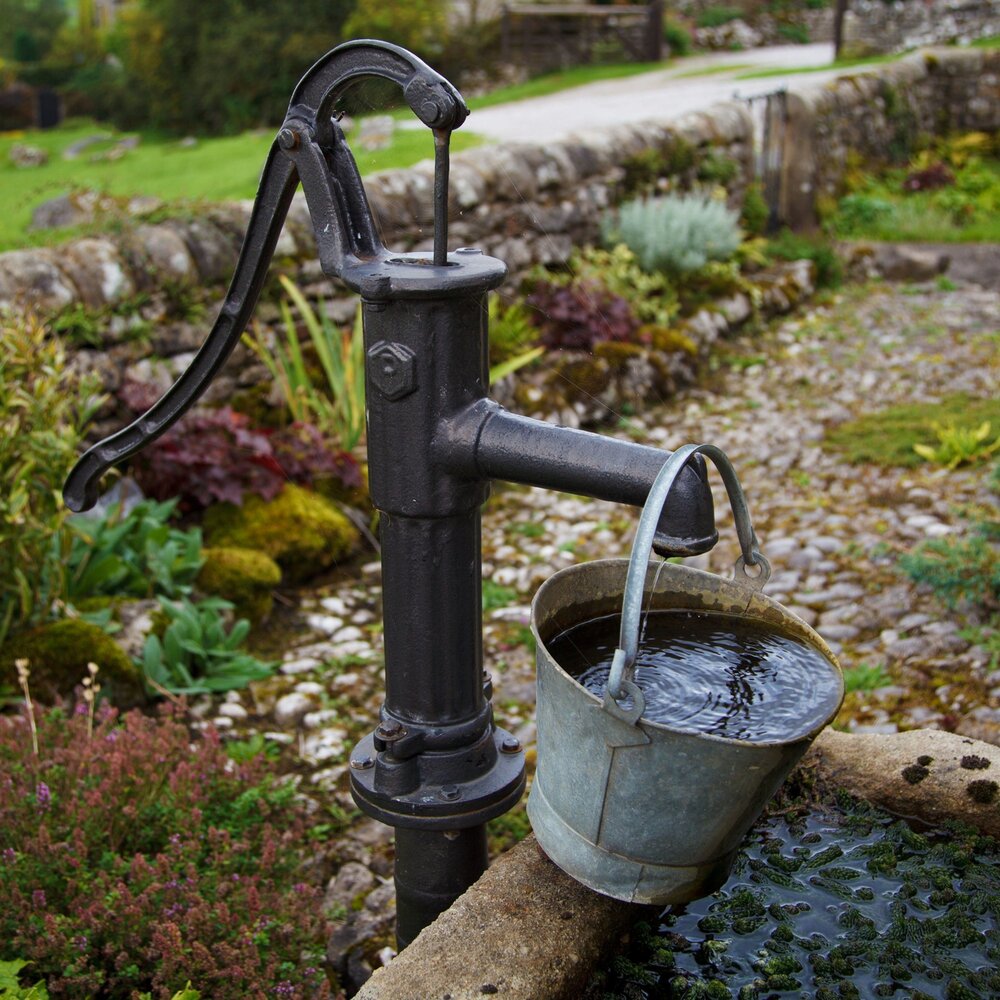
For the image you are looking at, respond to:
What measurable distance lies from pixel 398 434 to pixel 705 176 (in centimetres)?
709

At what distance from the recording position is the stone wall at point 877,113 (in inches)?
358

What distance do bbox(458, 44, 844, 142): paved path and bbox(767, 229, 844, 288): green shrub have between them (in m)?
1.25

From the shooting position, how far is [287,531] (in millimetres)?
4277

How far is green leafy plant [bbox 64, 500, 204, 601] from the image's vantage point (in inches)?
146

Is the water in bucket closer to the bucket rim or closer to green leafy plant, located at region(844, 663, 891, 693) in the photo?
the bucket rim

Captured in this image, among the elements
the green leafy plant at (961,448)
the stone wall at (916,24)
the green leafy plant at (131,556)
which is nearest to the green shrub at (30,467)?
the green leafy plant at (131,556)

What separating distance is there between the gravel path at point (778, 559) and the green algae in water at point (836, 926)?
3.19 feet

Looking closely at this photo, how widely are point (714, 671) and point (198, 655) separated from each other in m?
2.23

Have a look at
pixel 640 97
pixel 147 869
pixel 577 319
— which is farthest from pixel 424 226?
pixel 640 97

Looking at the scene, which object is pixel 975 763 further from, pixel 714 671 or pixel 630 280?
pixel 630 280

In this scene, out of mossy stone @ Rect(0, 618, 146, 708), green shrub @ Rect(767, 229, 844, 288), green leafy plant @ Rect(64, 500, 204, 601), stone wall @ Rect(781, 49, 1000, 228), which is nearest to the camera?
mossy stone @ Rect(0, 618, 146, 708)

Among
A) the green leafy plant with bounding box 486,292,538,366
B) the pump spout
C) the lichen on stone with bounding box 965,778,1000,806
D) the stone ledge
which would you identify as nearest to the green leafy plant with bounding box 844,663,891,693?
the stone ledge

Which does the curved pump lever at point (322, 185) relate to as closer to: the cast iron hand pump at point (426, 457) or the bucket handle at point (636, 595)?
the cast iron hand pump at point (426, 457)

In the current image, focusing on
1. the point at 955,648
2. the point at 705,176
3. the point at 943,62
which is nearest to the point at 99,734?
the point at 955,648
